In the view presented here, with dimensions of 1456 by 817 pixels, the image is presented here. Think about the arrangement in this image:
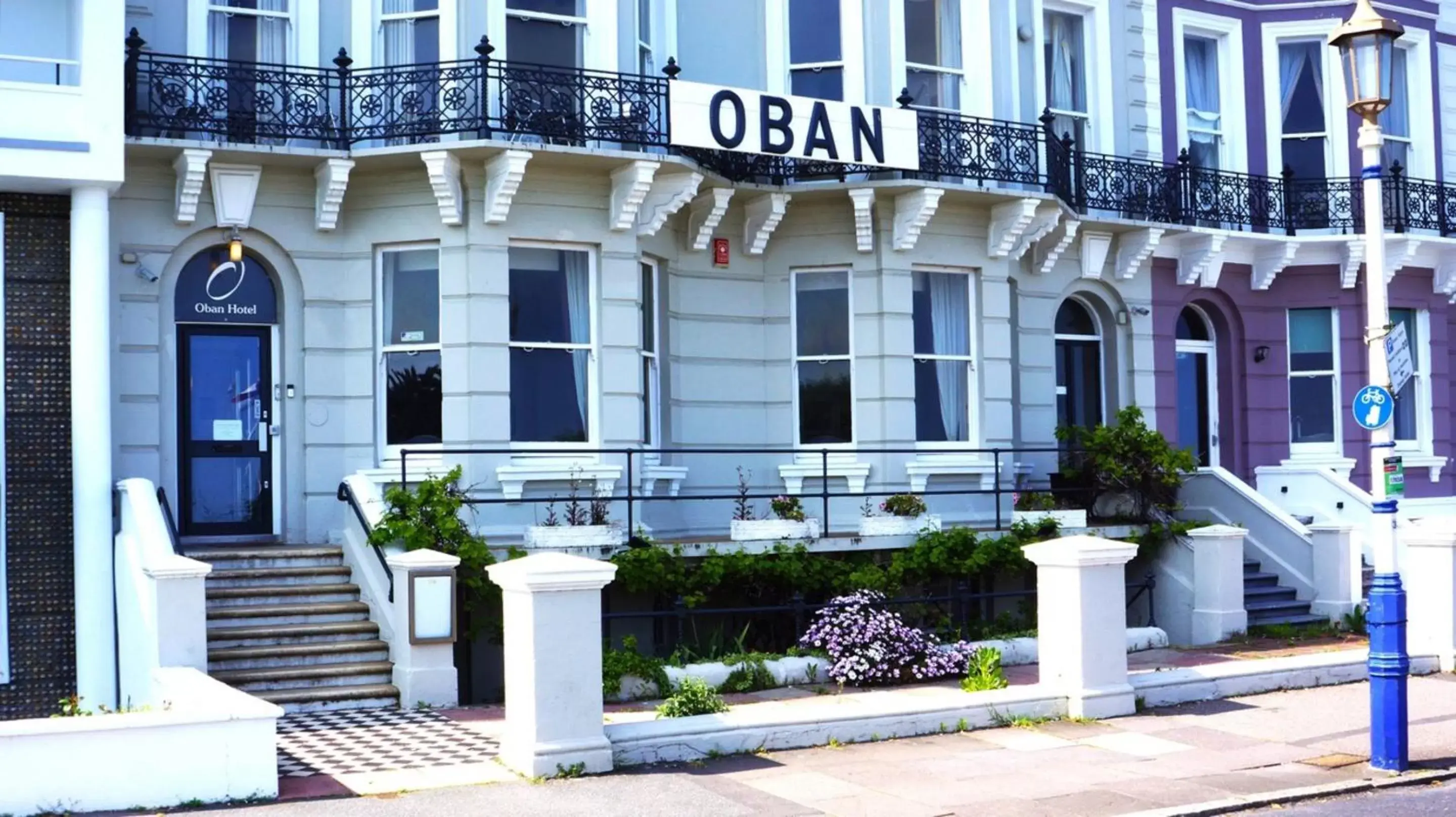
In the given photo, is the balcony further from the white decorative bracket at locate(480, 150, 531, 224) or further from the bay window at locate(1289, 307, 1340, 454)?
the bay window at locate(1289, 307, 1340, 454)

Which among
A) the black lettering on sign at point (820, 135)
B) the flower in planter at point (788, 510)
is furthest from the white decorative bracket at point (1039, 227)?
the flower in planter at point (788, 510)

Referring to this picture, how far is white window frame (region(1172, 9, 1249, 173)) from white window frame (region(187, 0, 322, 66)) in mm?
11822

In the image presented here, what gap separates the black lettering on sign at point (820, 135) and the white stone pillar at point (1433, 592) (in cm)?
737

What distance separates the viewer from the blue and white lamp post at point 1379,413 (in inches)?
424

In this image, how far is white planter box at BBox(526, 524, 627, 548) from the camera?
14.6 meters

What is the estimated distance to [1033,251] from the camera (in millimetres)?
19531

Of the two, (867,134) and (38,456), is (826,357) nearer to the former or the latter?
(867,134)

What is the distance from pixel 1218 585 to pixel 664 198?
24.9ft

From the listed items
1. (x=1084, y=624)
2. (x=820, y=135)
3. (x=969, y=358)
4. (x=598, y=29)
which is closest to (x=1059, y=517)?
(x=969, y=358)

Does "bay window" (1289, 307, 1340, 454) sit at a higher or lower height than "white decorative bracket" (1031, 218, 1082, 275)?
lower

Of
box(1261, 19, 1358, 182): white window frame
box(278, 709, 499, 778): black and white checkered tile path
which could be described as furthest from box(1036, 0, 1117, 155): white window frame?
box(278, 709, 499, 778): black and white checkered tile path

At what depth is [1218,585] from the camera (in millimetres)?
17344

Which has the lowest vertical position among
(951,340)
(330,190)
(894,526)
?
(894,526)

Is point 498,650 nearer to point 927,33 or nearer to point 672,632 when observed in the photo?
point 672,632
